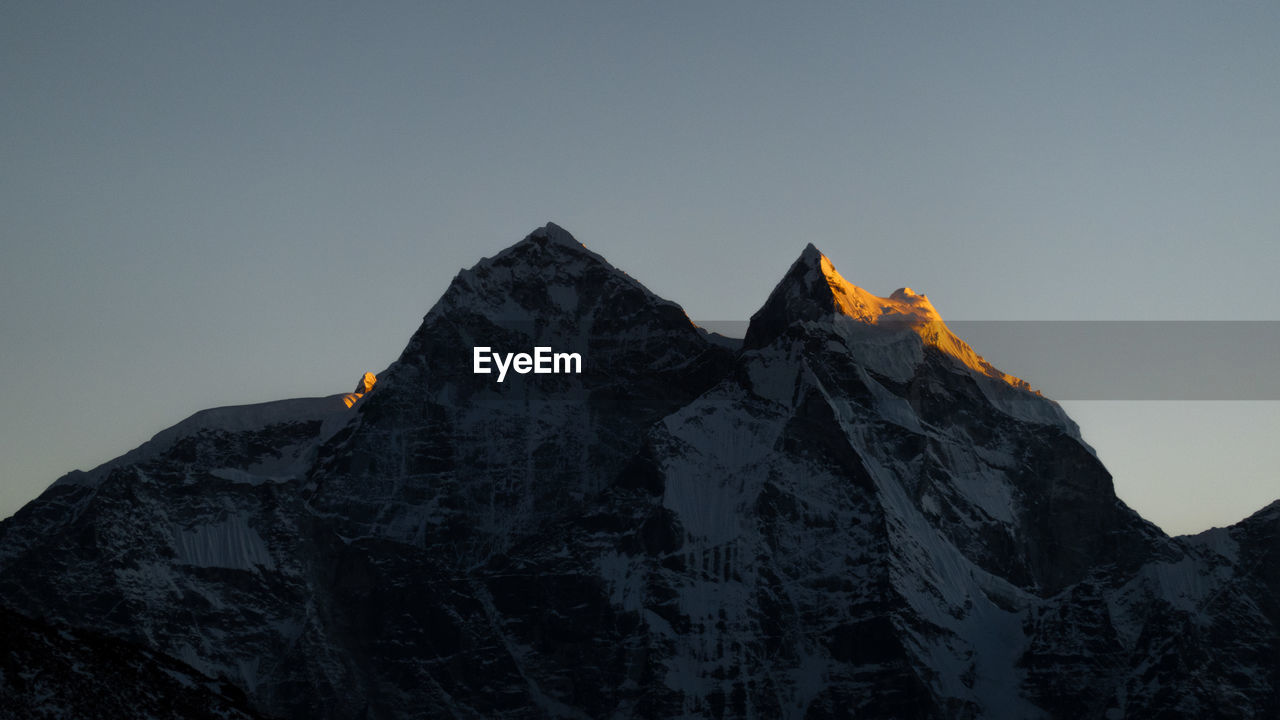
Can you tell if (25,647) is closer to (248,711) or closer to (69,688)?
(69,688)

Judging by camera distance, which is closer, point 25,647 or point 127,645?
point 25,647

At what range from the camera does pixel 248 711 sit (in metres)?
83.2

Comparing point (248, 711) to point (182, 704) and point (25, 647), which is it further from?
point (25, 647)

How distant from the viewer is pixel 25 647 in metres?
77.4

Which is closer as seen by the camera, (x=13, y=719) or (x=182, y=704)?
(x=13, y=719)

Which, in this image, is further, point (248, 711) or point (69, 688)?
point (248, 711)

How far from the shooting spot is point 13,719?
7375 cm

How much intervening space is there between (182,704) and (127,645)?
429 cm

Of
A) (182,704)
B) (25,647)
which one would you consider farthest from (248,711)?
(25,647)

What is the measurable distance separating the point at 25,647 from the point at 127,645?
6356mm

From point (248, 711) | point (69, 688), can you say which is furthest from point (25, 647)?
point (248, 711)

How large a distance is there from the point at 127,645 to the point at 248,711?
5.45 meters

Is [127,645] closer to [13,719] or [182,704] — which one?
[182,704]

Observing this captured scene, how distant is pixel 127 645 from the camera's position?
273 feet
